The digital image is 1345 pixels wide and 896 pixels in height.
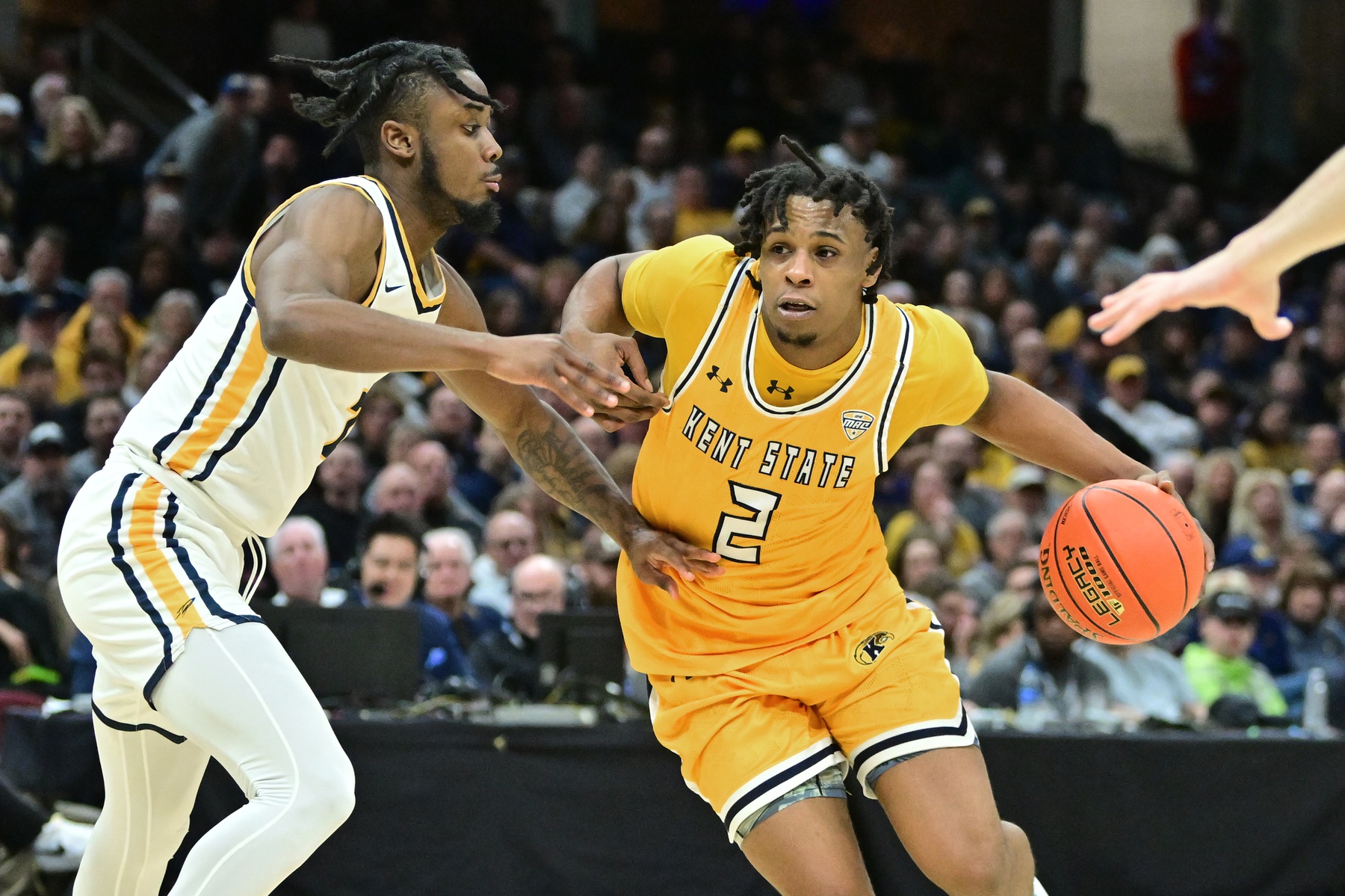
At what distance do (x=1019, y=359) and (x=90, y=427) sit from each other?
5678 mm

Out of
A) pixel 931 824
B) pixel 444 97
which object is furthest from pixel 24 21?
pixel 931 824

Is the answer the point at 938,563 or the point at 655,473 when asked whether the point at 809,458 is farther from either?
the point at 938,563

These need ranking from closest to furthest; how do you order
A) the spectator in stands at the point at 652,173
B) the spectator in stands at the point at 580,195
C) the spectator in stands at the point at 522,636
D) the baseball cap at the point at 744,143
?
1. the spectator in stands at the point at 522,636
2. the spectator in stands at the point at 652,173
3. the spectator in stands at the point at 580,195
4. the baseball cap at the point at 744,143

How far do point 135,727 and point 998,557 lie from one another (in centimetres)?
579

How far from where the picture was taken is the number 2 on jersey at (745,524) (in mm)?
3998

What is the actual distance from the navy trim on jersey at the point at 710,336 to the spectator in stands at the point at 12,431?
5.37m

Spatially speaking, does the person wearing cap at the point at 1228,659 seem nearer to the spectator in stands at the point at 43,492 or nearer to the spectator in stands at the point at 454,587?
the spectator in stands at the point at 454,587

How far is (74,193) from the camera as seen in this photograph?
34.7 feet

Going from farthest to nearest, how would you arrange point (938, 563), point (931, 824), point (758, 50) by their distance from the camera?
point (758, 50)
point (938, 563)
point (931, 824)

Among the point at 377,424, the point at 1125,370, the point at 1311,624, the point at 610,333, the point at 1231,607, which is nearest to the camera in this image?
the point at 610,333

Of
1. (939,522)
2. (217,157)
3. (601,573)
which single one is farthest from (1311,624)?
(217,157)

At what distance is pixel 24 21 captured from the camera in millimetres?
13641

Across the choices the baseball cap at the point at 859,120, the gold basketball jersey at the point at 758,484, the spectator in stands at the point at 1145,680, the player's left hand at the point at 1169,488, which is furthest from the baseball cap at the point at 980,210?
the gold basketball jersey at the point at 758,484

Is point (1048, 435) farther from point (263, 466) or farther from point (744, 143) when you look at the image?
point (744, 143)
